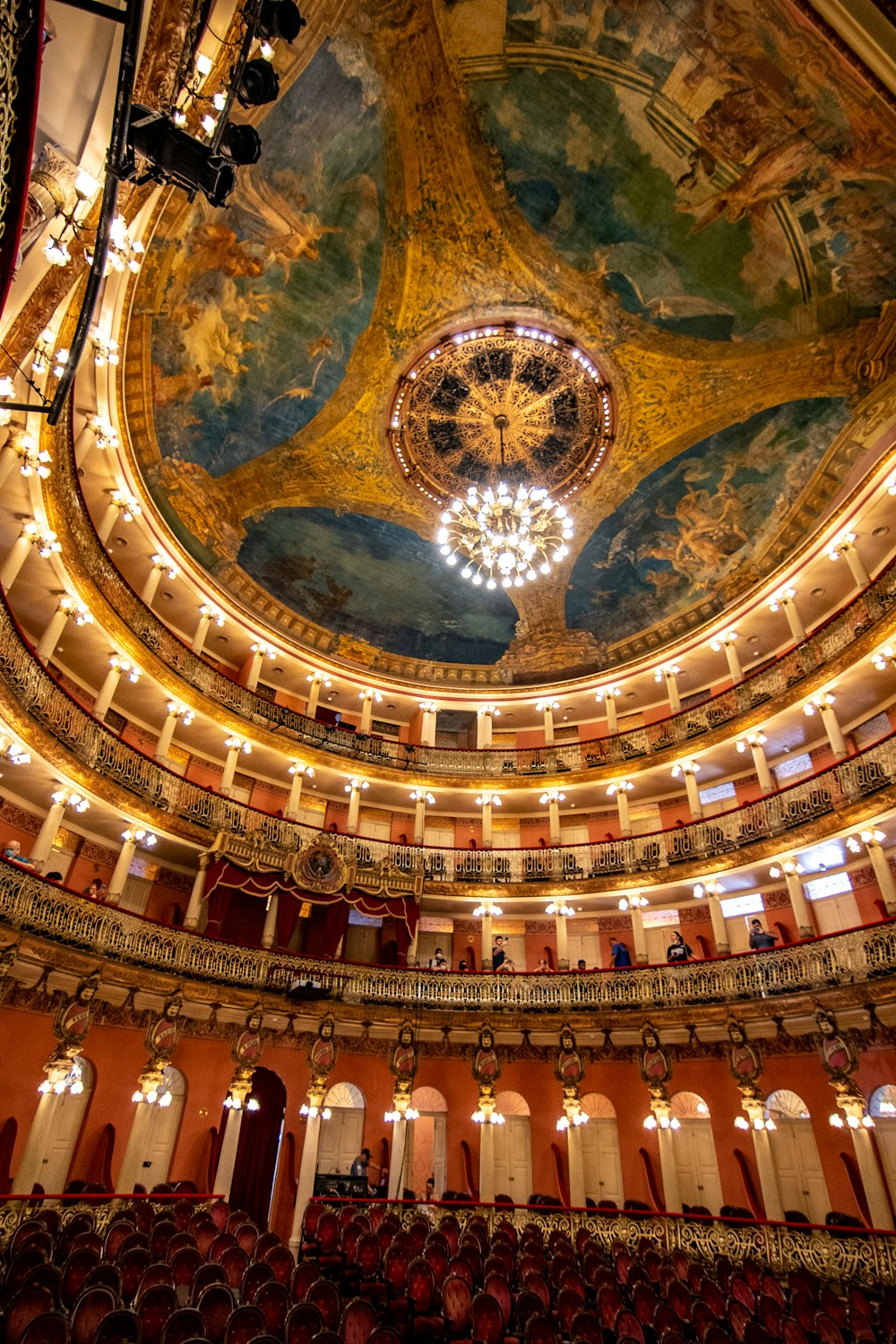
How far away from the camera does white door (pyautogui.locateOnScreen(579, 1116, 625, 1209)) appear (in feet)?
59.3

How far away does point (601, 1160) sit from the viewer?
18.4m

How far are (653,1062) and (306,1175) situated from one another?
8.62 meters

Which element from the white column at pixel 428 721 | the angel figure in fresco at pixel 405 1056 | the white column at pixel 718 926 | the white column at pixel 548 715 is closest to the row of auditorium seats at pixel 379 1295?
the angel figure in fresco at pixel 405 1056

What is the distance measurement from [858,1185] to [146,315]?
25.0 meters

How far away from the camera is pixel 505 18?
1576 cm

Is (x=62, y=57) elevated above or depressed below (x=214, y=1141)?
above

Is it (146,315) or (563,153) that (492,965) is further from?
(563,153)

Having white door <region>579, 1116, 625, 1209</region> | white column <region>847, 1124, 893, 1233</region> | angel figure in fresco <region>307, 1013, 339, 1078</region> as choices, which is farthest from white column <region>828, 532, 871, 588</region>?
angel figure in fresco <region>307, 1013, 339, 1078</region>

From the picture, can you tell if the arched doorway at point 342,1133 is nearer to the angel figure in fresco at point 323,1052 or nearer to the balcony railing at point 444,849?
the angel figure in fresco at point 323,1052

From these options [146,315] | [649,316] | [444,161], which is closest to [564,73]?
[444,161]

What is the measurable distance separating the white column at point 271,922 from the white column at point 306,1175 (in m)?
4.58

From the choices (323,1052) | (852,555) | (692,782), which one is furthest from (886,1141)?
(852,555)

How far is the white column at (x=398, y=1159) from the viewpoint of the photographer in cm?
1667

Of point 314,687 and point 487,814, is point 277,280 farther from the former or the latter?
point 487,814
